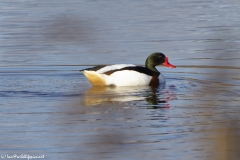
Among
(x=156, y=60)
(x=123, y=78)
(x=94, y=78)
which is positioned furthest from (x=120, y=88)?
(x=156, y=60)

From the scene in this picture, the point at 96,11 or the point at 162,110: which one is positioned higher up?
the point at 96,11

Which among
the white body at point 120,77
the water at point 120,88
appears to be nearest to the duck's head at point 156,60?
the water at point 120,88

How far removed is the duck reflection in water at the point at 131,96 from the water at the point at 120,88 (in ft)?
0.05

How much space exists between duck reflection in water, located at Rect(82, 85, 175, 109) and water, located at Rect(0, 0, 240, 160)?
0.05 feet

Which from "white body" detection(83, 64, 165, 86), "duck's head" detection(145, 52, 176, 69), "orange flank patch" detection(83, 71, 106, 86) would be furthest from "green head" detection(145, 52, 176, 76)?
"orange flank patch" detection(83, 71, 106, 86)

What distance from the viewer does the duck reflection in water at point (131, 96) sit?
9523 mm

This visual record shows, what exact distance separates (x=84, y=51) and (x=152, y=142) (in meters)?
7.94

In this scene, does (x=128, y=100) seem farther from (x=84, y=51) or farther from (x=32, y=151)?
(x=84, y=51)

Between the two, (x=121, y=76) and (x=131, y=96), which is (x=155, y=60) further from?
(x=131, y=96)

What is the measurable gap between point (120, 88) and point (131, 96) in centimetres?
103

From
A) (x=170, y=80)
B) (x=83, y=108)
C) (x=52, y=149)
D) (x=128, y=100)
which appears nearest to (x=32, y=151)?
(x=52, y=149)

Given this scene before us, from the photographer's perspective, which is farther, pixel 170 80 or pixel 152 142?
pixel 170 80

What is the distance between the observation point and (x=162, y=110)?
347 inches

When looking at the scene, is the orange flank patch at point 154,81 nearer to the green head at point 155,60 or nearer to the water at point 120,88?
the water at point 120,88
